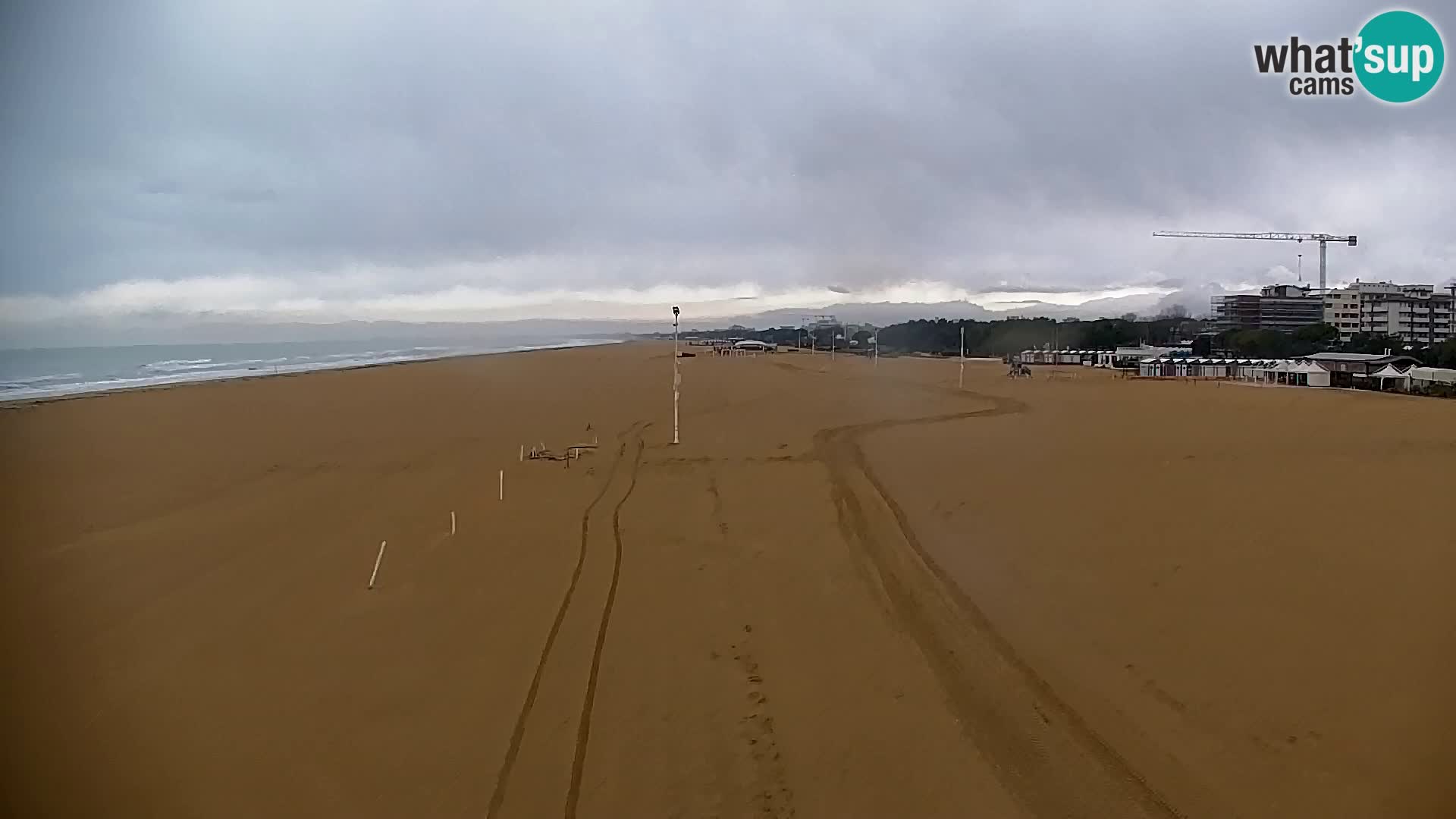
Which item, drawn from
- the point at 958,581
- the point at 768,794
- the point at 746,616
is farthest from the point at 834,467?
the point at 768,794

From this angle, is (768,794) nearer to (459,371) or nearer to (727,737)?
(727,737)

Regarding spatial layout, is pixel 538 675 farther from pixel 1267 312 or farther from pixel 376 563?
pixel 1267 312

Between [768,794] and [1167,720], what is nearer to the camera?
[768,794]

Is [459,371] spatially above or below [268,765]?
above

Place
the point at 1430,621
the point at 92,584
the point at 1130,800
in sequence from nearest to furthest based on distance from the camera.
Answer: the point at 1130,800
the point at 1430,621
the point at 92,584

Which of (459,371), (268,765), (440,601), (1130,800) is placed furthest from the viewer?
(459,371)

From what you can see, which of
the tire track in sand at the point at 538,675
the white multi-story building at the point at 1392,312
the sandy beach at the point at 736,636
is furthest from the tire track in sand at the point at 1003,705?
the white multi-story building at the point at 1392,312

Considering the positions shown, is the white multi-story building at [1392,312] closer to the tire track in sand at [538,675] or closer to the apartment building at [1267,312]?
the apartment building at [1267,312]

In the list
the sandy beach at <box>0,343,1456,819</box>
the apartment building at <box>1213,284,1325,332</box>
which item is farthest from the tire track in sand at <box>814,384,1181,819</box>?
the apartment building at <box>1213,284,1325,332</box>
